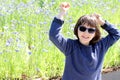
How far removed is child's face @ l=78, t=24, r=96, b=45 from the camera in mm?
3361

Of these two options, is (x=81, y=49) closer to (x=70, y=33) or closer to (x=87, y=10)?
(x=70, y=33)

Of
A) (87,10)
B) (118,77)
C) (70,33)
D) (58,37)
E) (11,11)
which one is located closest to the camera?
(58,37)

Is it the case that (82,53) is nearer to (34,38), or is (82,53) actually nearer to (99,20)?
(99,20)

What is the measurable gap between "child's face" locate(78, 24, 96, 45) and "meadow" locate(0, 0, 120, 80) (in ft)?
6.26

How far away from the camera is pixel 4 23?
253 inches

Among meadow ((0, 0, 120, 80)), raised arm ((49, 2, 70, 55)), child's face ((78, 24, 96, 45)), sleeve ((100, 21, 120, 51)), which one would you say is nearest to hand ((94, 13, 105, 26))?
sleeve ((100, 21, 120, 51))

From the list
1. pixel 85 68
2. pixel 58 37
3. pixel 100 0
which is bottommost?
pixel 85 68

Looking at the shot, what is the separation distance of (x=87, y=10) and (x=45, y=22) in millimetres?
1557

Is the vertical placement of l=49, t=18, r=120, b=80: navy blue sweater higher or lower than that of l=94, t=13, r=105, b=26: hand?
lower

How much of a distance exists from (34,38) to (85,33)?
274cm

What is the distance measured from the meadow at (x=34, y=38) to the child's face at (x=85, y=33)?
1.91m

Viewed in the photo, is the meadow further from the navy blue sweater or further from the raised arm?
the raised arm

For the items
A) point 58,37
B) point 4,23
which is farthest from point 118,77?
point 58,37

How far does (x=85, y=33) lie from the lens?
336 centimetres
